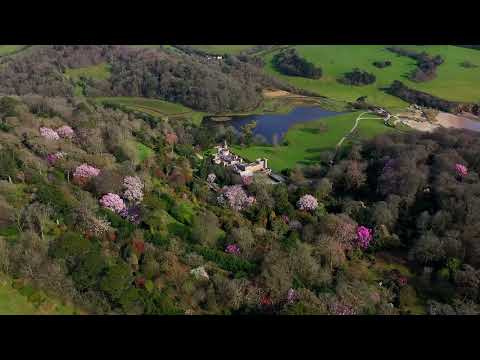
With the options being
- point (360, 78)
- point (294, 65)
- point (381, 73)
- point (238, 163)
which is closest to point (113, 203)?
point (238, 163)

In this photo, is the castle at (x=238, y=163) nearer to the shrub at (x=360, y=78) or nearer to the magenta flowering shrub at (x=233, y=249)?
the magenta flowering shrub at (x=233, y=249)

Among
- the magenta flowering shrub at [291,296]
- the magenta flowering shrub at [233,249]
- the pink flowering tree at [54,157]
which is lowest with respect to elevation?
the magenta flowering shrub at [233,249]

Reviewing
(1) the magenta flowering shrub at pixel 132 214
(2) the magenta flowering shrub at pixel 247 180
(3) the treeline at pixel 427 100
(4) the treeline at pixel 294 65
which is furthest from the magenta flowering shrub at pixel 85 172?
(4) the treeline at pixel 294 65

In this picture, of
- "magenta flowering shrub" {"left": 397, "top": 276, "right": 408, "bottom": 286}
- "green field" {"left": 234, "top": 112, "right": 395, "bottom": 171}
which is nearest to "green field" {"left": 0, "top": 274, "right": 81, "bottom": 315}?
"magenta flowering shrub" {"left": 397, "top": 276, "right": 408, "bottom": 286}

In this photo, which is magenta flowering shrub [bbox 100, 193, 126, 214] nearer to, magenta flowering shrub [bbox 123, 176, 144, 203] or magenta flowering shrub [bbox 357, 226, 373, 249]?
magenta flowering shrub [bbox 123, 176, 144, 203]

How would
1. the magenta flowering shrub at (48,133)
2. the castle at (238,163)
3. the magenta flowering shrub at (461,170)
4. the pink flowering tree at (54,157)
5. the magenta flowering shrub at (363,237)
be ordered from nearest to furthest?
the magenta flowering shrub at (363,237)
the pink flowering tree at (54,157)
the magenta flowering shrub at (461,170)
the magenta flowering shrub at (48,133)
the castle at (238,163)

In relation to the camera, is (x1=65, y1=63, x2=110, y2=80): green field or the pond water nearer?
the pond water

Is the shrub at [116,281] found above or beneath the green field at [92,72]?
above
